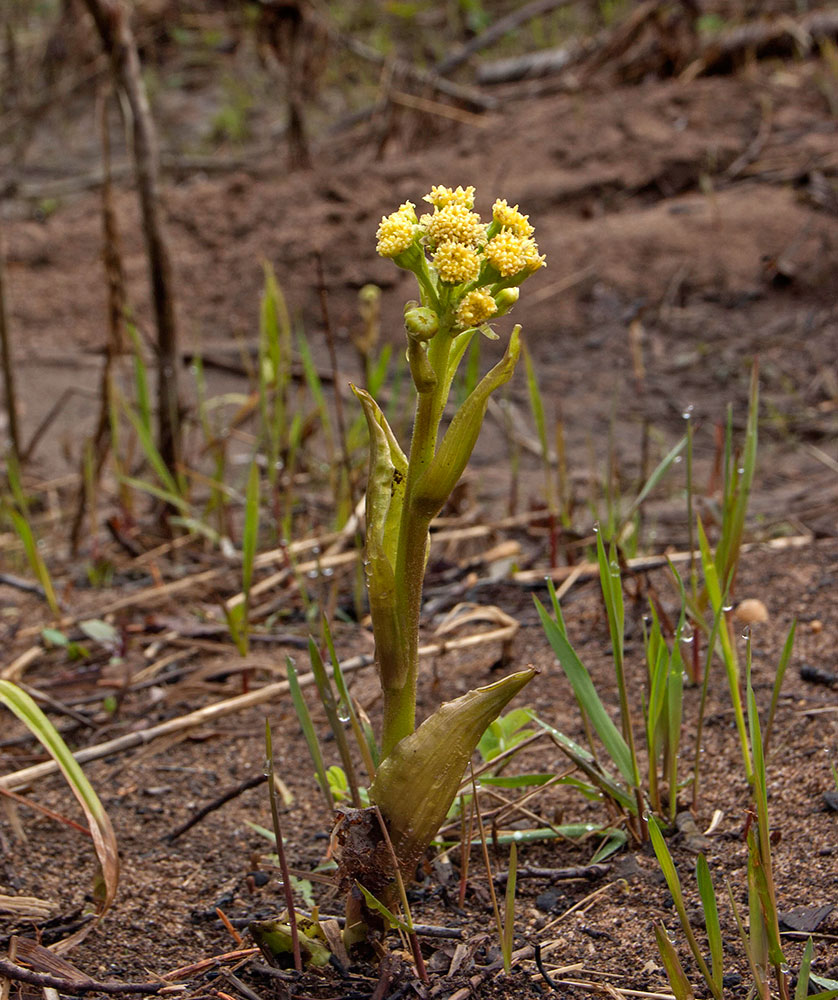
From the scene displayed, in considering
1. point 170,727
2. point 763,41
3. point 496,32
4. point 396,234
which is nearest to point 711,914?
point 396,234

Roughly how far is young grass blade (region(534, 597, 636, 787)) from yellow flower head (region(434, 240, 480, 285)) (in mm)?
458

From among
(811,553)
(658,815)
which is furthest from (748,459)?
(811,553)

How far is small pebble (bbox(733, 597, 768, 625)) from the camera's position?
1.83 meters

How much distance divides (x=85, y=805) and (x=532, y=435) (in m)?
2.43

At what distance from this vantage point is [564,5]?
6250 millimetres

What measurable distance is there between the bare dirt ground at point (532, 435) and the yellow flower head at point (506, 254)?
71cm

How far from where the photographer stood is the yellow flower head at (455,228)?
0.95 meters

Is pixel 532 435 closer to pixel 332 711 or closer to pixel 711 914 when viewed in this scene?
pixel 332 711

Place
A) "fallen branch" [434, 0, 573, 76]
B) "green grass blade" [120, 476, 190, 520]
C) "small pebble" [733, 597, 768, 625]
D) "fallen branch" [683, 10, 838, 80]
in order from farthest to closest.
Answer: "fallen branch" [434, 0, 573, 76] → "fallen branch" [683, 10, 838, 80] → "green grass blade" [120, 476, 190, 520] → "small pebble" [733, 597, 768, 625]

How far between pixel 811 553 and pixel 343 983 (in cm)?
143

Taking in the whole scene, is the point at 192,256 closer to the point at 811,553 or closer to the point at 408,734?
the point at 811,553

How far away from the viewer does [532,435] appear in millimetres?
3445

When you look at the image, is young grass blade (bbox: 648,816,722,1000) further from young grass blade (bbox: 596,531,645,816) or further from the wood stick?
the wood stick

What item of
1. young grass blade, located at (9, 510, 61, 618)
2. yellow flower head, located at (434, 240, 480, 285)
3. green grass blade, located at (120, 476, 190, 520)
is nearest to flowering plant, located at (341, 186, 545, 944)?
yellow flower head, located at (434, 240, 480, 285)
